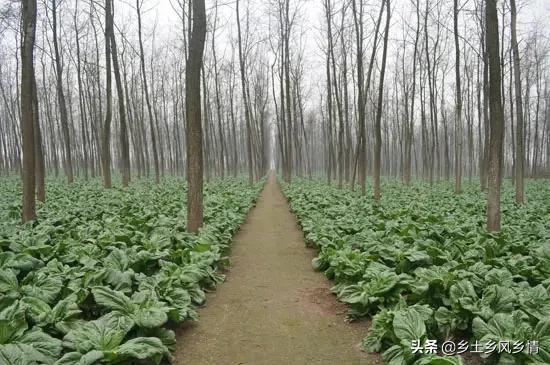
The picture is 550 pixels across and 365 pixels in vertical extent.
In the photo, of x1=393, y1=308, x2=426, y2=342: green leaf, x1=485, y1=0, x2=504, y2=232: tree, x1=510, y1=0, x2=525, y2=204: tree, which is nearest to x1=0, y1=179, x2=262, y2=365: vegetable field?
x1=393, y1=308, x2=426, y2=342: green leaf

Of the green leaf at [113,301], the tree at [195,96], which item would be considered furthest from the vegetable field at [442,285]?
the tree at [195,96]

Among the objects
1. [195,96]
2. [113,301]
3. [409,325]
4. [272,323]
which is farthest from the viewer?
[195,96]

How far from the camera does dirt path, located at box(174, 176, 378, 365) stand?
3805mm

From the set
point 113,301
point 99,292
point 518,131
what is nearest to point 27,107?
point 99,292

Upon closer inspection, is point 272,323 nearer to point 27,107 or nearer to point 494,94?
point 494,94

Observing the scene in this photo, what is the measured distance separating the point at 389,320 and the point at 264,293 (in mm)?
2290

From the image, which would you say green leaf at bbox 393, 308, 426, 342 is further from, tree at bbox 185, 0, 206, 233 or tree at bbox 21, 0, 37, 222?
tree at bbox 21, 0, 37, 222

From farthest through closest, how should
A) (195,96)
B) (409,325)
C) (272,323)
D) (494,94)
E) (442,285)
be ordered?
(195,96)
(494,94)
(272,323)
(442,285)
(409,325)

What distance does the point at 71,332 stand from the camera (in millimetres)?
3291

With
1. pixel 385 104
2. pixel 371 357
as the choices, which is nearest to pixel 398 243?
pixel 371 357

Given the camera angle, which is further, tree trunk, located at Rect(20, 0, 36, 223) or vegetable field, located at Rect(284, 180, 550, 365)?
tree trunk, located at Rect(20, 0, 36, 223)

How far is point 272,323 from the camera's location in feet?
15.0

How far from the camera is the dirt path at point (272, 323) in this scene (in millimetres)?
3805

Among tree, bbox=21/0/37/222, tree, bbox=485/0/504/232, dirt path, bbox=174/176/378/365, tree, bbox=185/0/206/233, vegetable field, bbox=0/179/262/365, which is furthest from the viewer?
tree, bbox=21/0/37/222
